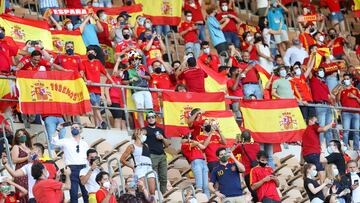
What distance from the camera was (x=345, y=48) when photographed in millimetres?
37969

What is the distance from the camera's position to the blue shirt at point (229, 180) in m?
26.9

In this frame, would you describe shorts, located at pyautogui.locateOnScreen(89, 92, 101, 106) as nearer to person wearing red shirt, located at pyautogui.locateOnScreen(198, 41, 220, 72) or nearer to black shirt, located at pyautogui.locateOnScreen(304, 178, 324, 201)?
person wearing red shirt, located at pyautogui.locateOnScreen(198, 41, 220, 72)

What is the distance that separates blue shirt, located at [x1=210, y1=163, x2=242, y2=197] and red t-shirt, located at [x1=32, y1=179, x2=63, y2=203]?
3.92 m

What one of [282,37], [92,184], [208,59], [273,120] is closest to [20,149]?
[92,184]

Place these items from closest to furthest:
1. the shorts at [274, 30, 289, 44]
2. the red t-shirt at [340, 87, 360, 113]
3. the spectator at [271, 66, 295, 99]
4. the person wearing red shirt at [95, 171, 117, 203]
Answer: the person wearing red shirt at [95, 171, 117, 203]
the spectator at [271, 66, 295, 99]
the red t-shirt at [340, 87, 360, 113]
the shorts at [274, 30, 289, 44]

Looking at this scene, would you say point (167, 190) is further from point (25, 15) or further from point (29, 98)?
point (25, 15)

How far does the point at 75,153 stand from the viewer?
25656mm

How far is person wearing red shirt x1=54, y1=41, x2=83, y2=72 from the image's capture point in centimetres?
2902

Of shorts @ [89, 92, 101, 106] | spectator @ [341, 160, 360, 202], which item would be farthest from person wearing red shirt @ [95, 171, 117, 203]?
spectator @ [341, 160, 360, 202]

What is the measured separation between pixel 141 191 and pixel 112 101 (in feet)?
16.9

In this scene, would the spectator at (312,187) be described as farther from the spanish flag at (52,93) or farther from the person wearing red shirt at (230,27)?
the person wearing red shirt at (230,27)

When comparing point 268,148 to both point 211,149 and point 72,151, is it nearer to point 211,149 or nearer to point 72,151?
point 211,149

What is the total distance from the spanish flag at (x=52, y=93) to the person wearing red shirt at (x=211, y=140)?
1.98m

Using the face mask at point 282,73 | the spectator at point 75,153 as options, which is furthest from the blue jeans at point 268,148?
the spectator at point 75,153
